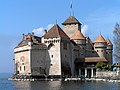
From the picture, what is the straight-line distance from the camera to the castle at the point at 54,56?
8694 cm

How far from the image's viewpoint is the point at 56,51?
286ft

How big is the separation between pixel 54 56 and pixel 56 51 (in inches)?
50.1

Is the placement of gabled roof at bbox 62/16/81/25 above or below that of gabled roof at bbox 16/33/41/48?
above

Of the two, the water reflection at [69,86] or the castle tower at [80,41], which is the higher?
the castle tower at [80,41]

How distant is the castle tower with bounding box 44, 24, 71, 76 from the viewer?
8688cm

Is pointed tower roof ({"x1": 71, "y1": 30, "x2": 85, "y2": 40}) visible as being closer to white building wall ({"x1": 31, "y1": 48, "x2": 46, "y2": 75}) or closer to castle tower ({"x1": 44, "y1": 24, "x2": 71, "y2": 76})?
castle tower ({"x1": 44, "y1": 24, "x2": 71, "y2": 76})

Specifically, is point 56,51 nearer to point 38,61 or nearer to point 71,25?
point 38,61

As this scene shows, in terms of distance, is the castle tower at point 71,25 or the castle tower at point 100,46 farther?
the castle tower at point 71,25

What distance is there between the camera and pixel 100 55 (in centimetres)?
10075

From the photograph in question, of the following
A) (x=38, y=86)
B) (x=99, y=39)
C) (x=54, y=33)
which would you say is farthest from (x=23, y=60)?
(x=38, y=86)

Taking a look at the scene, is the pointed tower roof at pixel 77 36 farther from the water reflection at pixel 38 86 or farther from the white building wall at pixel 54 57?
the water reflection at pixel 38 86

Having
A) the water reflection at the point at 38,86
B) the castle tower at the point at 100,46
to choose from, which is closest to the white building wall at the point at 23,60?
the water reflection at the point at 38,86

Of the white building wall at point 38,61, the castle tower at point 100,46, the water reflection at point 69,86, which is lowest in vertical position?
the water reflection at point 69,86

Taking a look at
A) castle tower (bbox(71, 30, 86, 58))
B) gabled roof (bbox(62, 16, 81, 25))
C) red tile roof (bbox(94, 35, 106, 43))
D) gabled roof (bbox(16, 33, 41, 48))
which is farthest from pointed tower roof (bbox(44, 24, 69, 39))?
gabled roof (bbox(62, 16, 81, 25))
